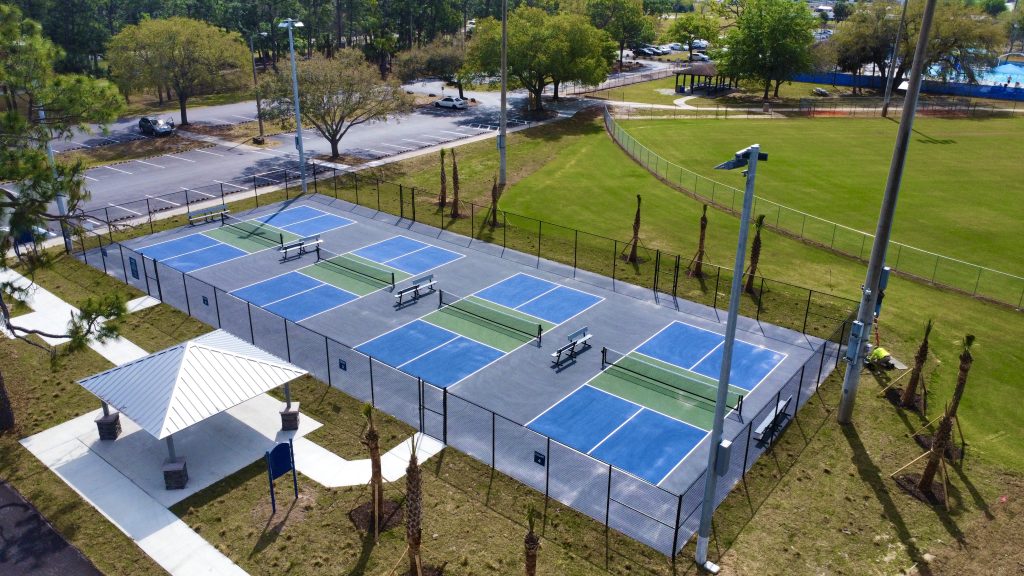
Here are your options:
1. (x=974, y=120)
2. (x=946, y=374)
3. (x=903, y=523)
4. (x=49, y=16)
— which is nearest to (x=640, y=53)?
(x=974, y=120)

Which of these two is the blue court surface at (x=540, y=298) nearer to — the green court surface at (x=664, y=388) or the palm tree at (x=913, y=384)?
the green court surface at (x=664, y=388)

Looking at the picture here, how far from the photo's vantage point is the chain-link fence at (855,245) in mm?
32031

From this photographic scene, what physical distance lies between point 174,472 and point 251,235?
20.5 m

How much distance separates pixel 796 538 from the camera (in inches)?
679

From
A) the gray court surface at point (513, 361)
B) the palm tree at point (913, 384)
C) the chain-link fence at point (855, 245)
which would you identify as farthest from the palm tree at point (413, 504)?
the chain-link fence at point (855, 245)

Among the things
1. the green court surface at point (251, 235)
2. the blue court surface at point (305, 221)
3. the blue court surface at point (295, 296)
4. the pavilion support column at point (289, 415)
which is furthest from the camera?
the blue court surface at point (305, 221)

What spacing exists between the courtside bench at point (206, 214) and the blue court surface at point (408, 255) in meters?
9.21

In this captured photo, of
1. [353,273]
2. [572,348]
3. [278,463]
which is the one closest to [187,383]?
[278,463]

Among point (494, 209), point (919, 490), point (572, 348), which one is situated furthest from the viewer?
point (494, 209)

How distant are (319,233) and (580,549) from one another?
24907mm

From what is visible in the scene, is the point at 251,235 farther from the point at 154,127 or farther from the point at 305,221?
the point at 154,127

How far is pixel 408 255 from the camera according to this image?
34.8 metres

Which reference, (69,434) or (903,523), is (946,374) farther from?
(69,434)

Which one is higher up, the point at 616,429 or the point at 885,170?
the point at 885,170
